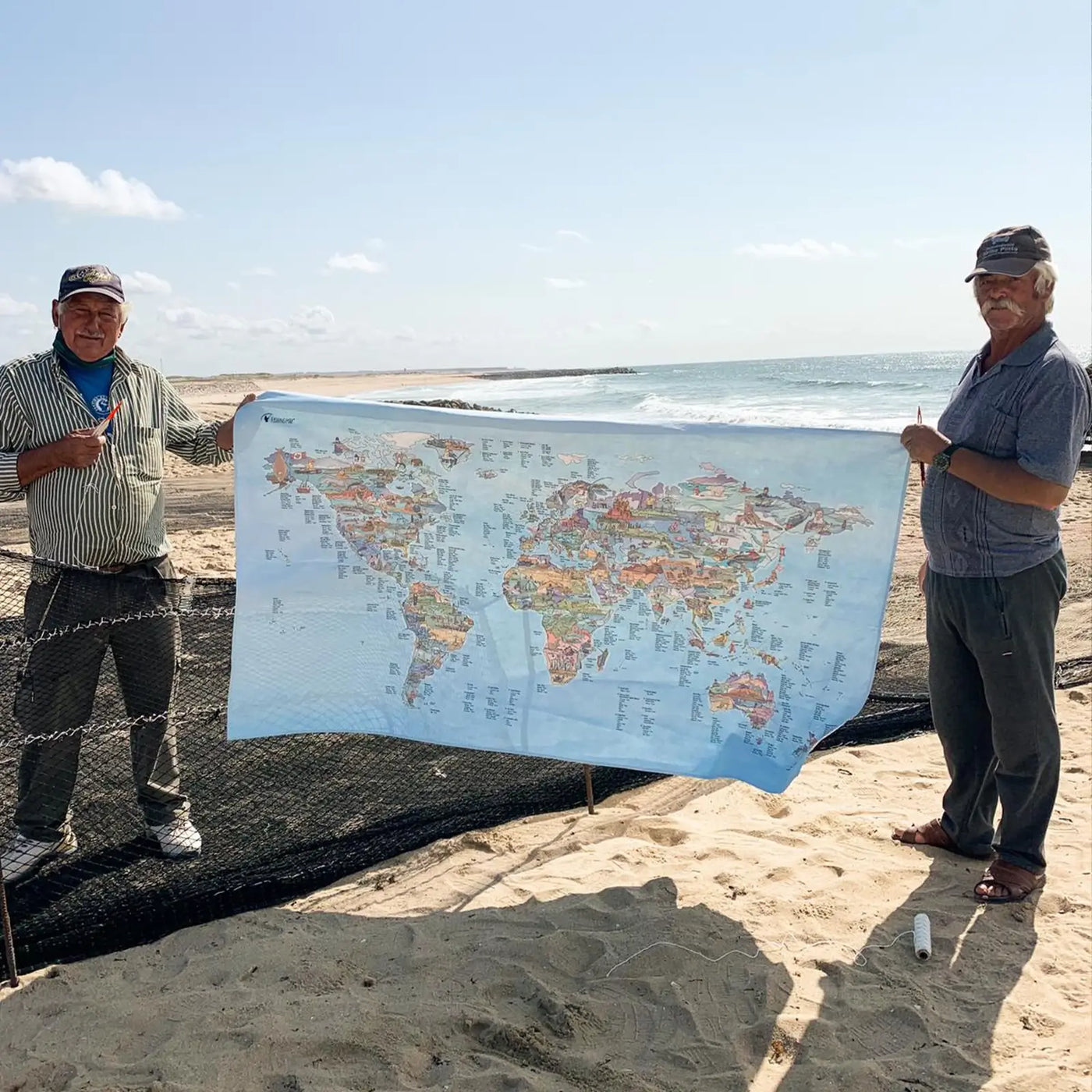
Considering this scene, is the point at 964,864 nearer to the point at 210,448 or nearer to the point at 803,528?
the point at 803,528

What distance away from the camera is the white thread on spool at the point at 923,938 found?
3.19 metres

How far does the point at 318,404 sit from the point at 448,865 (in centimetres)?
191

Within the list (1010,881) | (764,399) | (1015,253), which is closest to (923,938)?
(1010,881)

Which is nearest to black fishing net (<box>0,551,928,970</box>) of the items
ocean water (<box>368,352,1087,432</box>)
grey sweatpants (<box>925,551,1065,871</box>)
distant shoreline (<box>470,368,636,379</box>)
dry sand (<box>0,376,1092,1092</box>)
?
dry sand (<box>0,376,1092,1092</box>)

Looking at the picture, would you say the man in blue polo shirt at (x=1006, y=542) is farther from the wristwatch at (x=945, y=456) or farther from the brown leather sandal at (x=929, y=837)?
the brown leather sandal at (x=929, y=837)

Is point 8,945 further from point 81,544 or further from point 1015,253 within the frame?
point 1015,253

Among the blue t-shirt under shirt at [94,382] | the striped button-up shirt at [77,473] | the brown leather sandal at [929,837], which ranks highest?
the blue t-shirt under shirt at [94,382]

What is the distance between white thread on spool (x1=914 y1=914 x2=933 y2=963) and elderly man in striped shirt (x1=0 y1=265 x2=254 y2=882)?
270cm

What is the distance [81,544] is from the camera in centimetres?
350

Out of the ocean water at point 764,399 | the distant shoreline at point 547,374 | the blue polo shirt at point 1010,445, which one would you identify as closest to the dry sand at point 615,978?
the blue polo shirt at point 1010,445

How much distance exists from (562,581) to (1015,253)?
1.93m

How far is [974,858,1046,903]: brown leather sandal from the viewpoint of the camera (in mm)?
3494

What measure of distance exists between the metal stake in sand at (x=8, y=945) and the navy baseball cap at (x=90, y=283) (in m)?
2.00

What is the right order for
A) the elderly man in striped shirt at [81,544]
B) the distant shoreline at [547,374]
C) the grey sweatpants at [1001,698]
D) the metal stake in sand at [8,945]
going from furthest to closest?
the distant shoreline at [547,374] < the elderly man in striped shirt at [81,544] < the grey sweatpants at [1001,698] < the metal stake in sand at [8,945]
